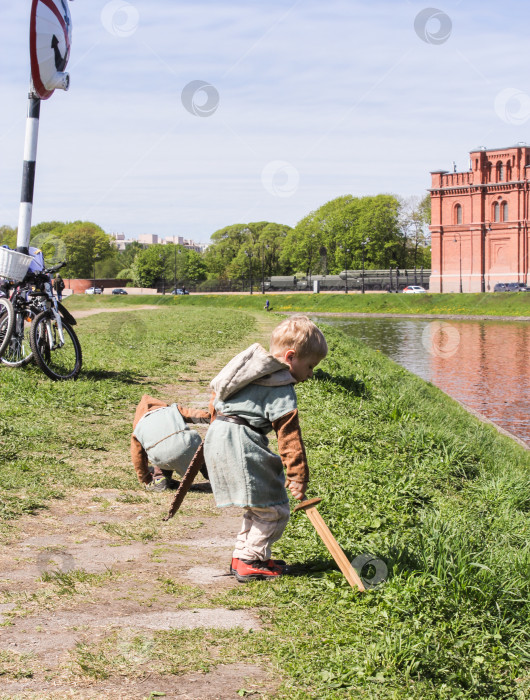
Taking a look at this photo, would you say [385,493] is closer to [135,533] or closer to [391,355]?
[135,533]

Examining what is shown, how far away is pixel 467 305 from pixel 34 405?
5538 cm

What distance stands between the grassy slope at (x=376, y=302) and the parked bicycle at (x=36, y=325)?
44.1m

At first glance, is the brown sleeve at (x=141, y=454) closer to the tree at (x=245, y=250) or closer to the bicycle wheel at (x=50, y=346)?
the bicycle wheel at (x=50, y=346)

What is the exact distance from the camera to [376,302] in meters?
63.7

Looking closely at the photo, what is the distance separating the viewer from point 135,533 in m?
4.50

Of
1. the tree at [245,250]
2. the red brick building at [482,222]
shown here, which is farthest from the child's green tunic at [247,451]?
the tree at [245,250]

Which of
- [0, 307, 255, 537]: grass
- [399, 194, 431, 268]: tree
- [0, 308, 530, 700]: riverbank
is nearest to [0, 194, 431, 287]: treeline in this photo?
[399, 194, 431, 268]: tree

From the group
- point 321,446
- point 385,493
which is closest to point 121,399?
point 321,446

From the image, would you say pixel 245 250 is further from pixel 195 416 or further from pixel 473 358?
pixel 195 416

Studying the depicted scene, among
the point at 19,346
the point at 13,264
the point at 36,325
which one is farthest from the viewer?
the point at 19,346

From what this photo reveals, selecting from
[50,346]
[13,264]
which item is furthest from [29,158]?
[50,346]

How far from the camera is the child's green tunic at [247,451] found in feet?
12.6

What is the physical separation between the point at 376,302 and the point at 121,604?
61452 mm

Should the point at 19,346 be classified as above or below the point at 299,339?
below
